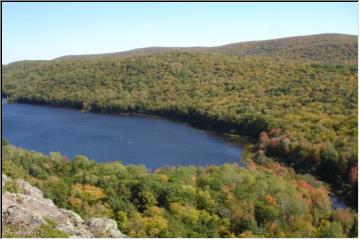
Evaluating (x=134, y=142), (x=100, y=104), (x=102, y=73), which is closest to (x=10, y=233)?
(x=134, y=142)

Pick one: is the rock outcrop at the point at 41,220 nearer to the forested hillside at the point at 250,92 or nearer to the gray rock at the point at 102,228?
the gray rock at the point at 102,228

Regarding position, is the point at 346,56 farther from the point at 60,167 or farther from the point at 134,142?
the point at 60,167

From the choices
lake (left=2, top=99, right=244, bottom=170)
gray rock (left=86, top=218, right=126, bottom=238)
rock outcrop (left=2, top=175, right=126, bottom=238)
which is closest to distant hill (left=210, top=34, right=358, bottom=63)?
lake (left=2, top=99, right=244, bottom=170)

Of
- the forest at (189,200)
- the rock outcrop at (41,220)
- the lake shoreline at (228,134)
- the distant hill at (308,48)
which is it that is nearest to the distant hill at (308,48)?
the distant hill at (308,48)

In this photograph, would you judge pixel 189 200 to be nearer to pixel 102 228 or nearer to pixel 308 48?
pixel 102 228

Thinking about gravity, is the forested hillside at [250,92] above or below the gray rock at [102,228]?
above
